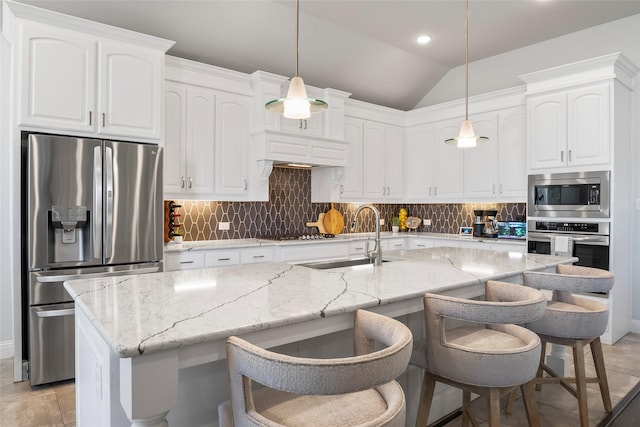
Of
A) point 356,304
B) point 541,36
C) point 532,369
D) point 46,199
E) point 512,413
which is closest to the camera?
point 356,304

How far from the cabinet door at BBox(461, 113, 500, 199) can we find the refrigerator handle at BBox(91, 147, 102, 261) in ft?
12.5

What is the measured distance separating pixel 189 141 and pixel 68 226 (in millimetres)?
1308

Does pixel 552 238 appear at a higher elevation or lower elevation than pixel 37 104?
lower

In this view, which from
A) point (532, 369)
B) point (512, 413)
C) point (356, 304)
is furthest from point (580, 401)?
point (356, 304)

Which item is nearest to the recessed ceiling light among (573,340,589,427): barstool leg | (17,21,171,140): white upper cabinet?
(17,21,171,140): white upper cabinet

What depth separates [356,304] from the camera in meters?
1.49

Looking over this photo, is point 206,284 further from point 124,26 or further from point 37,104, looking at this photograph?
point 124,26

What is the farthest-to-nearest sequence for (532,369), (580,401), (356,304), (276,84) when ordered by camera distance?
(276,84) < (580,401) < (532,369) < (356,304)

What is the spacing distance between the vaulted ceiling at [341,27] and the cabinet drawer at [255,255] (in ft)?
6.34

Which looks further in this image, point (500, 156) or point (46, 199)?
point (500, 156)

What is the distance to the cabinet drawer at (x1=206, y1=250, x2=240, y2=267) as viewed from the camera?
3617 mm

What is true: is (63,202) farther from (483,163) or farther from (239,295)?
(483,163)

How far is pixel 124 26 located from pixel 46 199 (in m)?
1.64

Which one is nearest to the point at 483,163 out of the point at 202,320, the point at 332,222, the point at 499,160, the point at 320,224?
the point at 499,160
